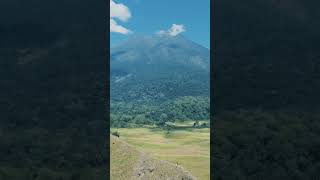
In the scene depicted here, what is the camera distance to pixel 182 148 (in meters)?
29.9

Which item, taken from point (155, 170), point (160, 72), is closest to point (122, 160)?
point (155, 170)

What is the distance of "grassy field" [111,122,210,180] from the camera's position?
22297 mm

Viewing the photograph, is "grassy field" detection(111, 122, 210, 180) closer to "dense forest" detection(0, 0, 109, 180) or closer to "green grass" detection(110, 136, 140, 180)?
"green grass" detection(110, 136, 140, 180)

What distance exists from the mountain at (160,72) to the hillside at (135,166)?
55425mm

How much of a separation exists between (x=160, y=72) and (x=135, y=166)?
11401 centimetres

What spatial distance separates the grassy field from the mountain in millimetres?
33123
